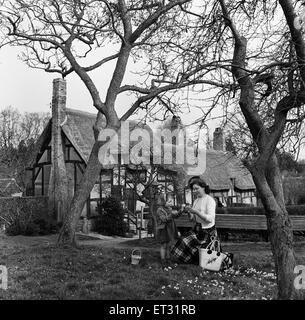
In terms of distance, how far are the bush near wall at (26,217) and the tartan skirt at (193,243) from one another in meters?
11.0

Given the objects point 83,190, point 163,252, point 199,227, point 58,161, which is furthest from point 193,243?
point 58,161

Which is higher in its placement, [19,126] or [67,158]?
[19,126]

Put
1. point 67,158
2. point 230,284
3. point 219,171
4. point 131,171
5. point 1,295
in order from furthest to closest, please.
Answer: point 219,171, point 67,158, point 131,171, point 230,284, point 1,295

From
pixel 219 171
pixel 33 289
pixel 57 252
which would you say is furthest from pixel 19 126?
pixel 33 289

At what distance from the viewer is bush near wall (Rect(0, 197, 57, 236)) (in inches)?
680

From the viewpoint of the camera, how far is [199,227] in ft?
24.4

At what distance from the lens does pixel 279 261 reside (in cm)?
511

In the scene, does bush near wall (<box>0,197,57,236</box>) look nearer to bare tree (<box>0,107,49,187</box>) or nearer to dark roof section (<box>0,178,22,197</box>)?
dark roof section (<box>0,178,22,197</box>)

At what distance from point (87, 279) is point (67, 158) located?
592 inches

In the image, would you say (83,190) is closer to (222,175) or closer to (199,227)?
(199,227)

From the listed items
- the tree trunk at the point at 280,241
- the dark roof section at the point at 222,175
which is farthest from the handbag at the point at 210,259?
the dark roof section at the point at 222,175

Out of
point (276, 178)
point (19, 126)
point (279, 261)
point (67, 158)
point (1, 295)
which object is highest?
point (19, 126)

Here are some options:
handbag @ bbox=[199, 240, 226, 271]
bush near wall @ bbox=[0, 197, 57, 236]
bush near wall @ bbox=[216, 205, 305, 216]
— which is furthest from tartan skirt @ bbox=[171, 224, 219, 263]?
bush near wall @ bbox=[216, 205, 305, 216]
